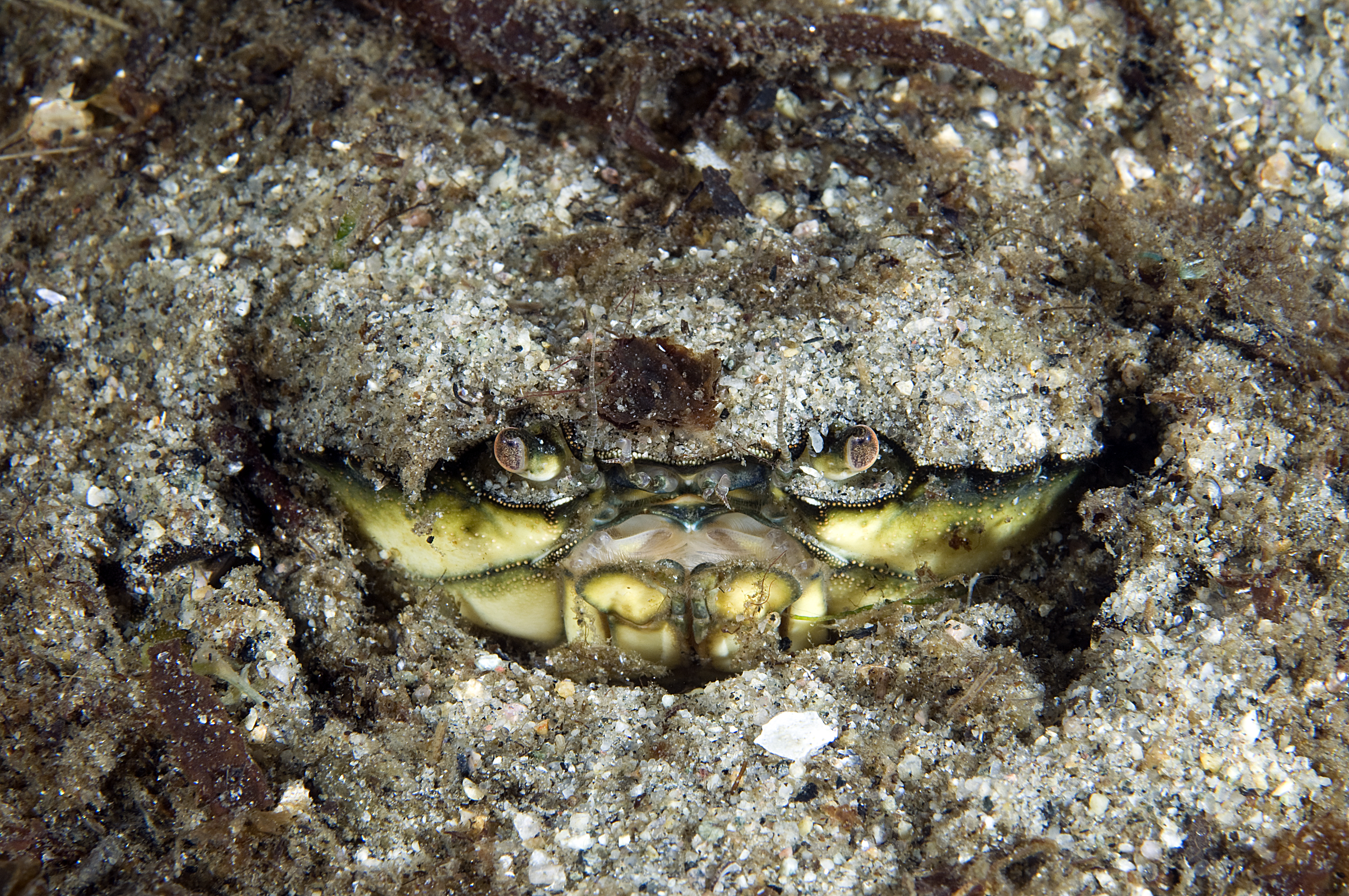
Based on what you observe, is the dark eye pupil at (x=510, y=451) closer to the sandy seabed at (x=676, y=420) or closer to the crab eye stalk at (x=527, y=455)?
the crab eye stalk at (x=527, y=455)

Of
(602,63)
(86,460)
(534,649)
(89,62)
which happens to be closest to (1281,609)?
(534,649)

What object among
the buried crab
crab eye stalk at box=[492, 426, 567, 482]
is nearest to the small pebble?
the buried crab

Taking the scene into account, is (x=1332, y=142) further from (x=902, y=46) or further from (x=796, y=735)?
(x=796, y=735)

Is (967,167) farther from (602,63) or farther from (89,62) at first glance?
(89,62)

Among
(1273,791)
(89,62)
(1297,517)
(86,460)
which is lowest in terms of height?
(86,460)

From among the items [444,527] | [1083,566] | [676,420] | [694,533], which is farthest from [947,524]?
[444,527]

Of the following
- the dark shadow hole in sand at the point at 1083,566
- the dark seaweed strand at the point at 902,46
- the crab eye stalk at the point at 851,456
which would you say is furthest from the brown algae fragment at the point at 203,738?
the dark seaweed strand at the point at 902,46
